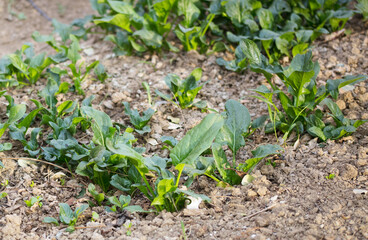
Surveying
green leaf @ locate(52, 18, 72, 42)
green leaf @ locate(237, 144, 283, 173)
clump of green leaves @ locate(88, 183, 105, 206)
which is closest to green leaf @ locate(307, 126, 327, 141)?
green leaf @ locate(237, 144, 283, 173)

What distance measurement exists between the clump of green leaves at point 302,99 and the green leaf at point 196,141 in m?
0.47

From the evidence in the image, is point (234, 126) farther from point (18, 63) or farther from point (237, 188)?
point (18, 63)

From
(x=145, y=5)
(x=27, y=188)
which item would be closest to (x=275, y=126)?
(x=27, y=188)

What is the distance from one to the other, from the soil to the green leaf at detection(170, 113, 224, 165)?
253 millimetres

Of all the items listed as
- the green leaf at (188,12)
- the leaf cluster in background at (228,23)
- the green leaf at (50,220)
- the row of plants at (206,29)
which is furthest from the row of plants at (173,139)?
the green leaf at (188,12)

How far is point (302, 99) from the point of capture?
8.04 ft

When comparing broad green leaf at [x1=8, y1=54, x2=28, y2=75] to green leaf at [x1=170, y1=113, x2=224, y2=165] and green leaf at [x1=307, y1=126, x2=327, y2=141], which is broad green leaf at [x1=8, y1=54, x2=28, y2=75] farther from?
green leaf at [x1=307, y1=126, x2=327, y2=141]

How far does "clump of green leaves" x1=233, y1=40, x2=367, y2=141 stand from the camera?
7.63ft

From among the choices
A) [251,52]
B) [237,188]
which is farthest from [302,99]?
[237,188]

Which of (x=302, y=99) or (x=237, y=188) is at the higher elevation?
(x=302, y=99)

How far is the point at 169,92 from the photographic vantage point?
115 inches

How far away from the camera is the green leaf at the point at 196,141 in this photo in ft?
6.44

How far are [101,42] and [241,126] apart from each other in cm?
190

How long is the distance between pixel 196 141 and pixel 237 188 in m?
0.35
